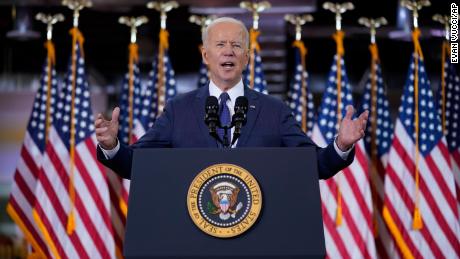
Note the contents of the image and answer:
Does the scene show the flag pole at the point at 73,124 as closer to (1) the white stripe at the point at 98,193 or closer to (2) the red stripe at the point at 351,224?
(1) the white stripe at the point at 98,193

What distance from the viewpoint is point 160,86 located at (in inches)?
256

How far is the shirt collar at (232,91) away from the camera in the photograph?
293 cm

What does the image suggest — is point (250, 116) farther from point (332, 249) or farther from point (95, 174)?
point (95, 174)

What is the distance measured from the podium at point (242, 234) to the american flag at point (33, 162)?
4.19 metres

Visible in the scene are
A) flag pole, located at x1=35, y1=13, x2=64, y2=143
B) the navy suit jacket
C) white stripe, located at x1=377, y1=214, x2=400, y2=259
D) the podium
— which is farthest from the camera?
flag pole, located at x1=35, y1=13, x2=64, y2=143

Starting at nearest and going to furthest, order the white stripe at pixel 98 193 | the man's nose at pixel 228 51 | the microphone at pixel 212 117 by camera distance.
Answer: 1. the microphone at pixel 212 117
2. the man's nose at pixel 228 51
3. the white stripe at pixel 98 193

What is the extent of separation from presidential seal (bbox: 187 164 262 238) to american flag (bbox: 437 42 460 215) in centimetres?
450

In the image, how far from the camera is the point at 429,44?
6.98 metres

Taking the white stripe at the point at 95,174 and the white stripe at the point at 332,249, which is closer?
the white stripe at the point at 332,249

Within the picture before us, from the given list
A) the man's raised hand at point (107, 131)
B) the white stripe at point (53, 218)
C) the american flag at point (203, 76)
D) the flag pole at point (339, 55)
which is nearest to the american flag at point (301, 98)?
the flag pole at point (339, 55)

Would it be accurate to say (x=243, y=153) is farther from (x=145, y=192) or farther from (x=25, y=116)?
(x=25, y=116)

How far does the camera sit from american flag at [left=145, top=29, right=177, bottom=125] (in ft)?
20.8

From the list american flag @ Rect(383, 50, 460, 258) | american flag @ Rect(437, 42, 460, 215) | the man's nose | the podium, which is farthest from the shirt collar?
american flag @ Rect(437, 42, 460, 215)

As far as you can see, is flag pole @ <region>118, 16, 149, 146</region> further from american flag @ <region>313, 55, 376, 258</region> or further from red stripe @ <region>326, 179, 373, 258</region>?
red stripe @ <region>326, 179, 373, 258</region>
